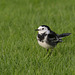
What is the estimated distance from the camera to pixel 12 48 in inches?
272

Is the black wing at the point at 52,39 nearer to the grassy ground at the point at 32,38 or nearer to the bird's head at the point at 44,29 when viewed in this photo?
the bird's head at the point at 44,29

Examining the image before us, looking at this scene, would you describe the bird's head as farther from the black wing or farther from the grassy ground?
the grassy ground

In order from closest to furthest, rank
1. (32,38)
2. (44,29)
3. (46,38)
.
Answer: (46,38) < (44,29) < (32,38)

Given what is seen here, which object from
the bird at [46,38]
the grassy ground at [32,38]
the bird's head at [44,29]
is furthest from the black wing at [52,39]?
the grassy ground at [32,38]

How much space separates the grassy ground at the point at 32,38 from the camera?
18.6 ft

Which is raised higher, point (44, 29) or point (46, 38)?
point (44, 29)

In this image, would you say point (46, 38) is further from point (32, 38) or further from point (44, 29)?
point (32, 38)

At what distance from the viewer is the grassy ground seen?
5.66 meters

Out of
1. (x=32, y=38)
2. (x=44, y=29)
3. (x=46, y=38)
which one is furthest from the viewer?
(x=32, y=38)

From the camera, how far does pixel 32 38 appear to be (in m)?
7.65

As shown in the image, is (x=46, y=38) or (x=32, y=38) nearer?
(x=46, y=38)

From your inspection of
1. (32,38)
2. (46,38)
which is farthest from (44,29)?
(32,38)

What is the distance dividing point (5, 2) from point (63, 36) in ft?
20.2

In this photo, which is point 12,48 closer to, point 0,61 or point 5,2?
point 0,61
